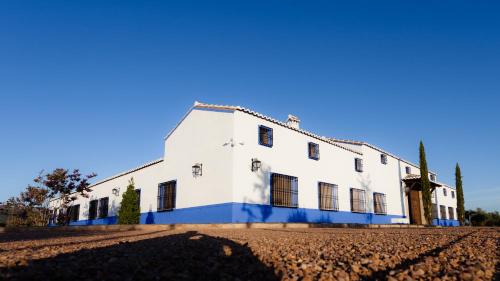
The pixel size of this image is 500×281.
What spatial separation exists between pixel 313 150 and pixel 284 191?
3368mm

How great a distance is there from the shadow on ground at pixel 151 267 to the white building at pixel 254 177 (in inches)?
353

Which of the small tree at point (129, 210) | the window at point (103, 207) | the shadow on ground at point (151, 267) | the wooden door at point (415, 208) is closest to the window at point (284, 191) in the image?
the small tree at point (129, 210)

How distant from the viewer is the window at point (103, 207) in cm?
2267

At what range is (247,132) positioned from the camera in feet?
45.8

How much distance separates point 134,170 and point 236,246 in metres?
16.9

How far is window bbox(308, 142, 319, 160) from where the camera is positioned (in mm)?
16947

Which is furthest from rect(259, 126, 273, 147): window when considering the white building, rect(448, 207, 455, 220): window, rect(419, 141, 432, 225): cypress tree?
rect(448, 207, 455, 220): window

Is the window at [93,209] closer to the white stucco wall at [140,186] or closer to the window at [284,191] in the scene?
the white stucco wall at [140,186]

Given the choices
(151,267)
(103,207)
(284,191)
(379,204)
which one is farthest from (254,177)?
(103,207)

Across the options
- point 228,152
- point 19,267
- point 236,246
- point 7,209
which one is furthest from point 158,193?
point 19,267

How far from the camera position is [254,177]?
13.7 meters

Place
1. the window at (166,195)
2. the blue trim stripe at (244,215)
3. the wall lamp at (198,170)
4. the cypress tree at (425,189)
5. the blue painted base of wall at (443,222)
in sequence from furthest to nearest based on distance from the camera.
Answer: the blue painted base of wall at (443,222) → the cypress tree at (425,189) → the window at (166,195) → the wall lamp at (198,170) → the blue trim stripe at (244,215)

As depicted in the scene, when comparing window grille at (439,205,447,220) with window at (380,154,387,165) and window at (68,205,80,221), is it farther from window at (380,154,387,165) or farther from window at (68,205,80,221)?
window at (68,205,80,221)

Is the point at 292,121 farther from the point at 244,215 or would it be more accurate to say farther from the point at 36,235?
the point at 36,235
